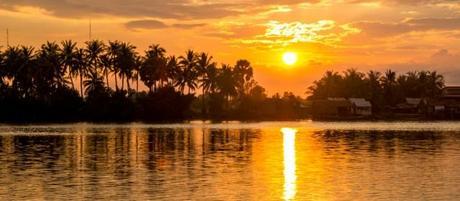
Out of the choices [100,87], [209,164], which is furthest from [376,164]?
[100,87]

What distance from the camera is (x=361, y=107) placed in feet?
534

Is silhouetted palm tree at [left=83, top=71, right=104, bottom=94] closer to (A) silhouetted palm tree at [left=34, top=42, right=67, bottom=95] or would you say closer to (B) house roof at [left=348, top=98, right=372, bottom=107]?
(A) silhouetted palm tree at [left=34, top=42, right=67, bottom=95]

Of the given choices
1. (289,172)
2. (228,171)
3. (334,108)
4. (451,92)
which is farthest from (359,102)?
(228,171)

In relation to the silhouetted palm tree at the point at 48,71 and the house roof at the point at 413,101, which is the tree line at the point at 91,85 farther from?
the house roof at the point at 413,101

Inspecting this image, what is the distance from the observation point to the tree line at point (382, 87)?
563 feet

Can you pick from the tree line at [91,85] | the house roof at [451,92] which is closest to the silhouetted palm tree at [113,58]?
the tree line at [91,85]

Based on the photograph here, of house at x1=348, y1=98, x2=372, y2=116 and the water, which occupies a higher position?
house at x1=348, y1=98, x2=372, y2=116

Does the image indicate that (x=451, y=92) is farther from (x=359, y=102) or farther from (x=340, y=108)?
(x=340, y=108)

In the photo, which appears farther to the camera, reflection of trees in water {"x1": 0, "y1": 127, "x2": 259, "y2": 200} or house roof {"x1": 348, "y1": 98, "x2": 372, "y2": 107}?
house roof {"x1": 348, "y1": 98, "x2": 372, "y2": 107}

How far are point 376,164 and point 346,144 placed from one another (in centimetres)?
1942

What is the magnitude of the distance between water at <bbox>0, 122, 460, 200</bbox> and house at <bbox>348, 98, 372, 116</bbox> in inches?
3938

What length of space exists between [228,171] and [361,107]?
127 metres

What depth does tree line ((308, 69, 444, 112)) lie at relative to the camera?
563ft

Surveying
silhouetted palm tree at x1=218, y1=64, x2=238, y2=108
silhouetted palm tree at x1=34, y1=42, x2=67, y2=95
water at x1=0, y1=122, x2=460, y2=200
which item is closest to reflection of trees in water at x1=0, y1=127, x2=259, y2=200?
water at x1=0, y1=122, x2=460, y2=200
